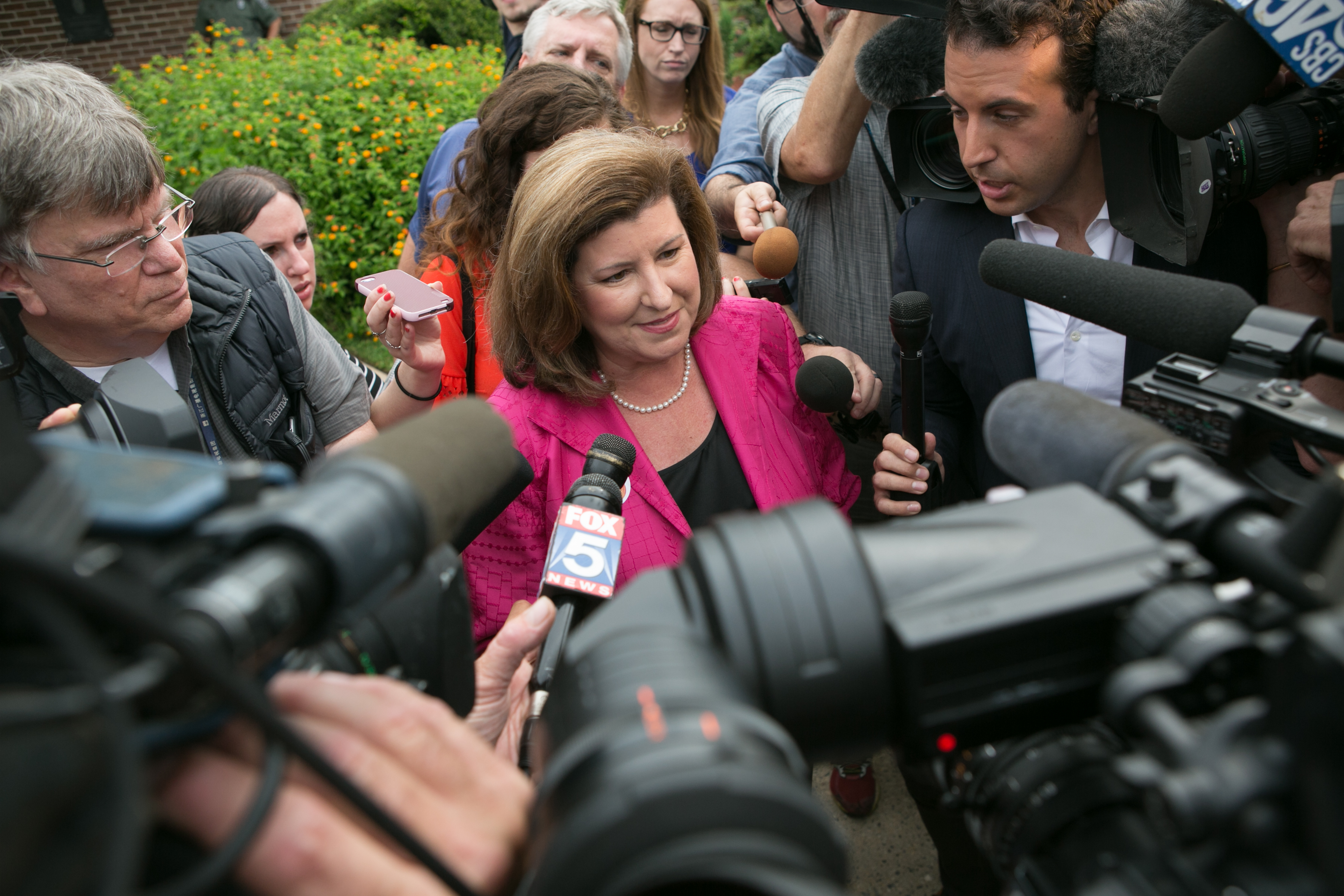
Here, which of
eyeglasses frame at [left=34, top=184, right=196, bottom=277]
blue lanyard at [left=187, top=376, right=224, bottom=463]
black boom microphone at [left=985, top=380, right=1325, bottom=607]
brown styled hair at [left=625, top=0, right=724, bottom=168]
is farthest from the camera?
brown styled hair at [left=625, top=0, right=724, bottom=168]

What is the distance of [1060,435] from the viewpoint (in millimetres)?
938

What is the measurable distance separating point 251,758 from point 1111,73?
1925mm

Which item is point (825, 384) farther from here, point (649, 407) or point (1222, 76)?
point (1222, 76)

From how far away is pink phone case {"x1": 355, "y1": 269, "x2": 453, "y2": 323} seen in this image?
2.17 m

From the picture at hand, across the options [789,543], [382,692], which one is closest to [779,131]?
[789,543]

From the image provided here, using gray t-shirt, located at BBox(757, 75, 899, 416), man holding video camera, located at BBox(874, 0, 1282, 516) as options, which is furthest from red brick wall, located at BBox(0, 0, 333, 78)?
man holding video camera, located at BBox(874, 0, 1282, 516)

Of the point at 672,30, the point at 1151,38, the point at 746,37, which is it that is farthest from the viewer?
the point at 746,37

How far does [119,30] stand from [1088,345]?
1205cm

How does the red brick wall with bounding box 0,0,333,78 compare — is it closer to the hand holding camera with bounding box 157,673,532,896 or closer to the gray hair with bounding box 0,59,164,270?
the gray hair with bounding box 0,59,164,270

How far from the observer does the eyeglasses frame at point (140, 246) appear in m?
1.77

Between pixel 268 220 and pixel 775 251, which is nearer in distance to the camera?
pixel 775 251

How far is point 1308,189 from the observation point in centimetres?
157

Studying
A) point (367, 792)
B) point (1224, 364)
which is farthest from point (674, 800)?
point (1224, 364)

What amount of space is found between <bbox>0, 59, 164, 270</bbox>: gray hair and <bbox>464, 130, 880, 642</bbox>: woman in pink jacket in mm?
810
